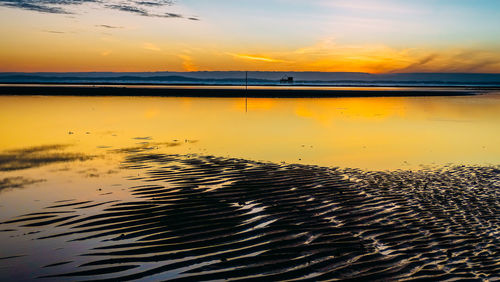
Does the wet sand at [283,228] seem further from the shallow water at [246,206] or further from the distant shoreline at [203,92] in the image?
the distant shoreline at [203,92]

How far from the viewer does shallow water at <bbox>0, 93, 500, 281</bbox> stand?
8328 millimetres

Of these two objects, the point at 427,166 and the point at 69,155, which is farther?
the point at 69,155

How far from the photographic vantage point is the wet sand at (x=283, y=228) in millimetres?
8016

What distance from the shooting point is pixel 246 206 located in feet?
40.0

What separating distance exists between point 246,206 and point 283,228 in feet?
6.52

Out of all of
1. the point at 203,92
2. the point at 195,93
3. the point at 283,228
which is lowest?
the point at 283,228

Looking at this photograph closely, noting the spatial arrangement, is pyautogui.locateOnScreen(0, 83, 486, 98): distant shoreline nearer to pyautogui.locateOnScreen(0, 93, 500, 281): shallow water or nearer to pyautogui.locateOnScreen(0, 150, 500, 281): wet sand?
pyautogui.locateOnScreen(0, 93, 500, 281): shallow water

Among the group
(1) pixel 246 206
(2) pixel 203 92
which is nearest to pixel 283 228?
(1) pixel 246 206

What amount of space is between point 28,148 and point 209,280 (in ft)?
58.6

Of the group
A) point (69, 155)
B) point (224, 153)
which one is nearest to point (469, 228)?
point (224, 153)

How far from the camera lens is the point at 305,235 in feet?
32.5

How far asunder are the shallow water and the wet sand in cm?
4

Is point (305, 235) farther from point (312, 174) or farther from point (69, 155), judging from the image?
point (69, 155)

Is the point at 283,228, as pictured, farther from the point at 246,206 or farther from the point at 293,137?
the point at 293,137
